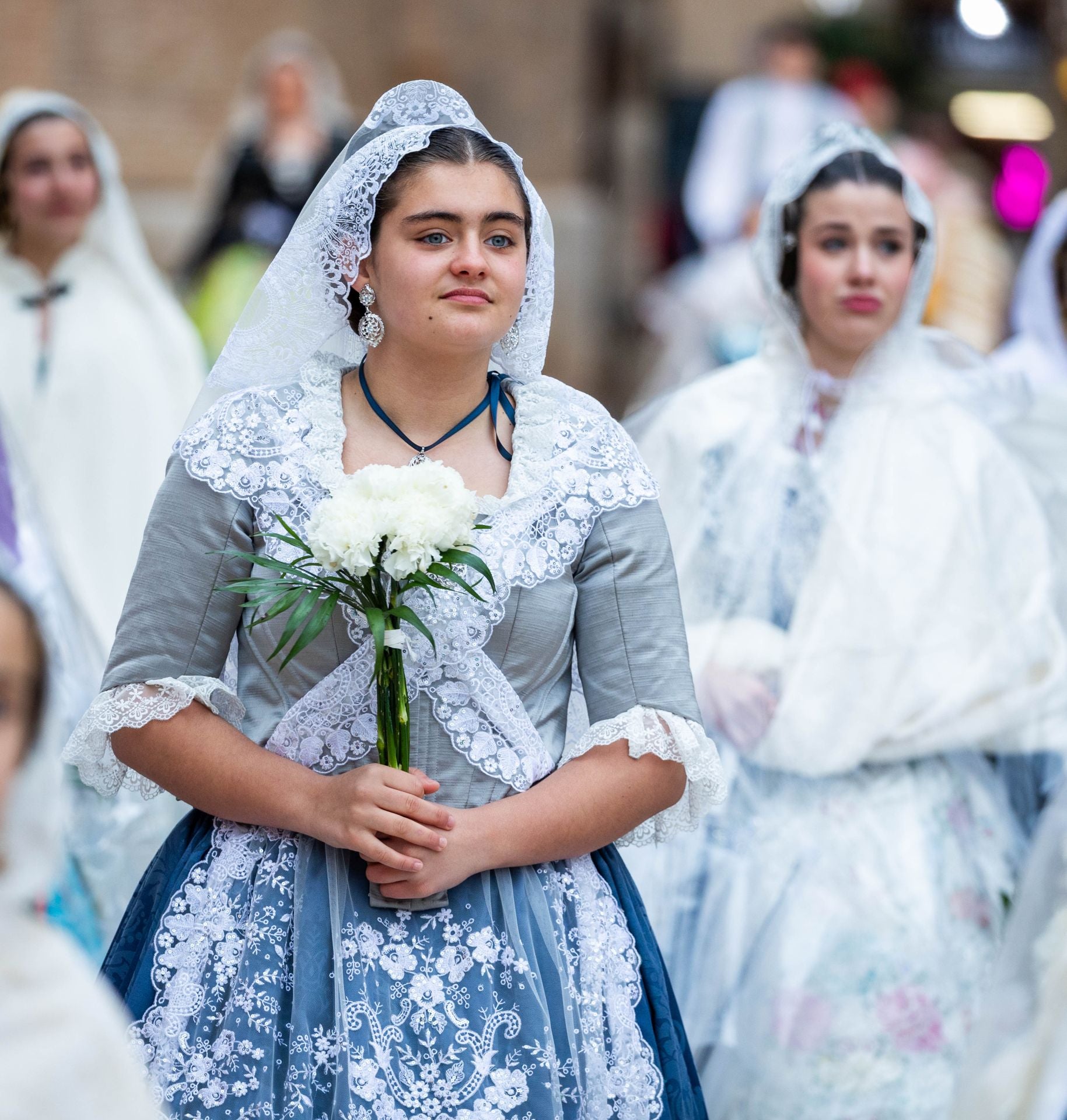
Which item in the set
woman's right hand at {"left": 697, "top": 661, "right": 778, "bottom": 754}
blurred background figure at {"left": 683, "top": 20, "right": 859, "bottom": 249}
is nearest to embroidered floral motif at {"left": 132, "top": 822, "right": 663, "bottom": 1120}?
woman's right hand at {"left": 697, "top": 661, "right": 778, "bottom": 754}

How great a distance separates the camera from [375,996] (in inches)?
104

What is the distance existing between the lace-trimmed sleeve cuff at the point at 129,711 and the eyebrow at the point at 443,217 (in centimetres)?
79

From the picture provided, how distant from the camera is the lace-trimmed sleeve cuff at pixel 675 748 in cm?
274

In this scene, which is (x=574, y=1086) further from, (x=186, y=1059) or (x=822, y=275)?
(x=822, y=275)

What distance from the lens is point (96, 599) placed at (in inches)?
221

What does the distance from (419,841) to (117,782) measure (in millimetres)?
602

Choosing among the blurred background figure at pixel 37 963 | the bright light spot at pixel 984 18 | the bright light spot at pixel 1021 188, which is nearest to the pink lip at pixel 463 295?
the blurred background figure at pixel 37 963

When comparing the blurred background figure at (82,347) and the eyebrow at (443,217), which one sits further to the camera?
the blurred background figure at (82,347)

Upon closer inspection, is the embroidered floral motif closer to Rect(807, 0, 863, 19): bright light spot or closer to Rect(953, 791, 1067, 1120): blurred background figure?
Rect(953, 791, 1067, 1120): blurred background figure

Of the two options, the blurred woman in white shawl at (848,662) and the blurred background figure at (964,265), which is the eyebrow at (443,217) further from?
the blurred background figure at (964,265)

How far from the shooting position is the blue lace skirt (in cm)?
262

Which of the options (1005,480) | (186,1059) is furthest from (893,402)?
(186,1059)

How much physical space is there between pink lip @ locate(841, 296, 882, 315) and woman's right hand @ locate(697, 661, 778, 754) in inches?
37.8

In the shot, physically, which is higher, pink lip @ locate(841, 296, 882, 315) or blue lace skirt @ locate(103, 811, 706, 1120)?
pink lip @ locate(841, 296, 882, 315)
